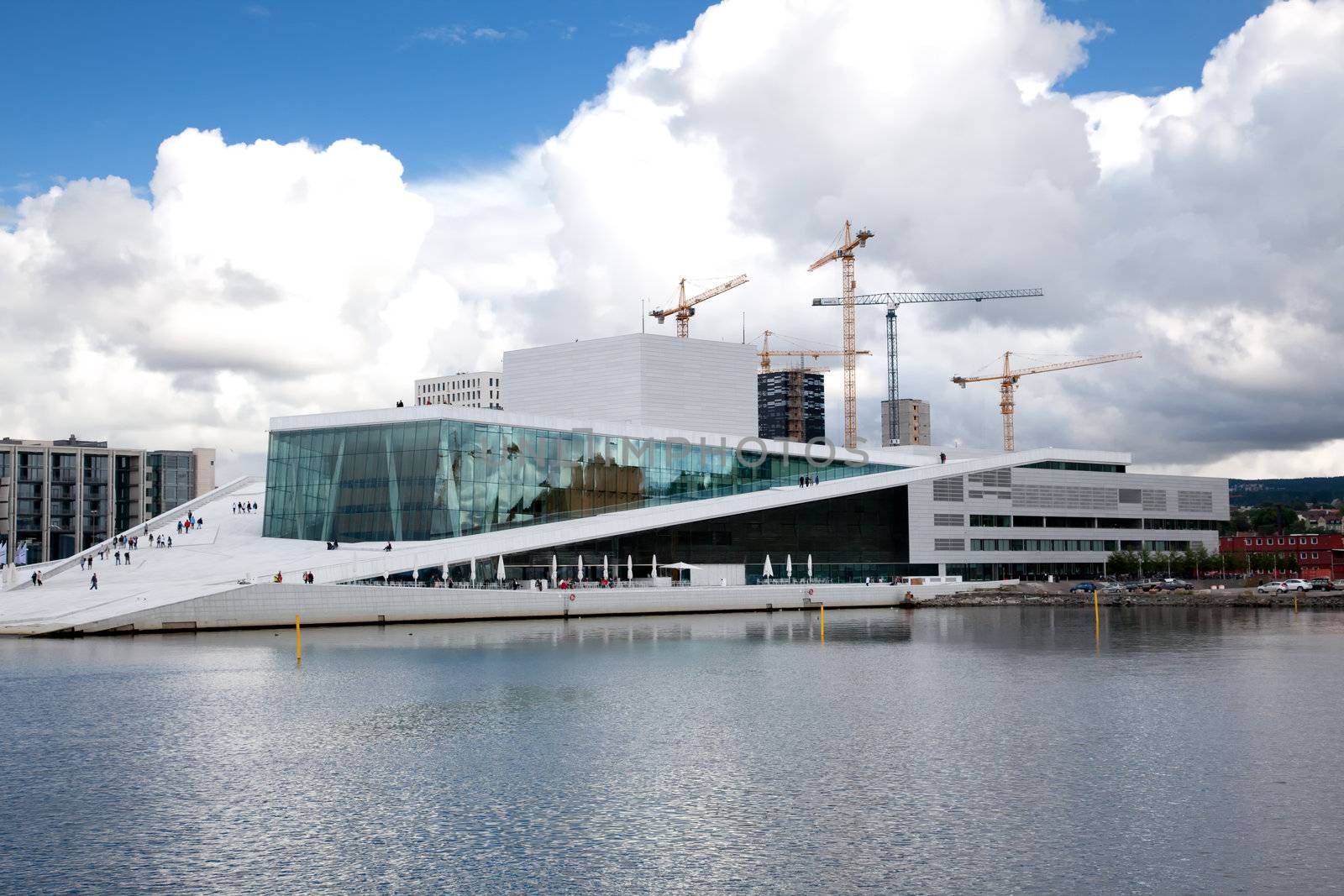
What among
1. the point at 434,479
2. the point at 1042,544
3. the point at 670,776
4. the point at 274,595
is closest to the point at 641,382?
the point at 434,479

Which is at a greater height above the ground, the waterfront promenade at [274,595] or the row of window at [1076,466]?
the row of window at [1076,466]

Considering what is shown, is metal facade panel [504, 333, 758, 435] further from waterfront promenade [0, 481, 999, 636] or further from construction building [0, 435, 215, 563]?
construction building [0, 435, 215, 563]

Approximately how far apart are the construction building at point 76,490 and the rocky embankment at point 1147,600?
324 feet

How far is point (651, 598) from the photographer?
7712 cm

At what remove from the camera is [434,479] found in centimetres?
7744

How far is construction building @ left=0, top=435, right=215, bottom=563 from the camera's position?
144 meters

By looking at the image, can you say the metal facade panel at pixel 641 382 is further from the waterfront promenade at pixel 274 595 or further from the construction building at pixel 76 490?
the construction building at pixel 76 490

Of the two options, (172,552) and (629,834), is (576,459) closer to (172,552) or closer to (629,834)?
(172,552)

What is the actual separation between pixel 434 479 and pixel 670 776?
55.4m

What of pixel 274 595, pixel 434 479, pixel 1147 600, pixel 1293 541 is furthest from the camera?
pixel 1293 541

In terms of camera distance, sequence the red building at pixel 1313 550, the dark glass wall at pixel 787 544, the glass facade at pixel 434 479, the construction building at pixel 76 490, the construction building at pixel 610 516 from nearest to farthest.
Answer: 1. the construction building at pixel 610 516
2. the glass facade at pixel 434 479
3. the dark glass wall at pixel 787 544
4. the construction building at pixel 76 490
5. the red building at pixel 1313 550

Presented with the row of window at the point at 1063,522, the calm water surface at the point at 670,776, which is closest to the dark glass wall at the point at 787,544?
the row of window at the point at 1063,522

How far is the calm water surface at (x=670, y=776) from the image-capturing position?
17844 mm

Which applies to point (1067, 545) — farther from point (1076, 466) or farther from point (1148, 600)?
point (1148, 600)
